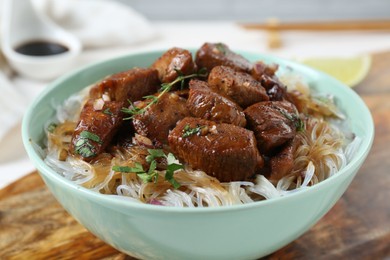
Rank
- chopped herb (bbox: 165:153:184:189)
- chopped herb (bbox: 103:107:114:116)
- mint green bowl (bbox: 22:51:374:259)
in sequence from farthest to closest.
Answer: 1. chopped herb (bbox: 103:107:114:116)
2. chopped herb (bbox: 165:153:184:189)
3. mint green bowl (bbox: 22:51:374:259)

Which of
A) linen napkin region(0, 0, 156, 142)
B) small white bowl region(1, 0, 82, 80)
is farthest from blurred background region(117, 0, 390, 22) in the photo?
small white bowl region(1, 0, 82, 80)

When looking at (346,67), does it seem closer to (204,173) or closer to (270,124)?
(270,124)

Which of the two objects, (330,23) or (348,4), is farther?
(348,4)

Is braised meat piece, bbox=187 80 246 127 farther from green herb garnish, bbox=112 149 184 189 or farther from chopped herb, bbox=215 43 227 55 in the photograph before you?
chopped herb, bbox=215 43 227 55

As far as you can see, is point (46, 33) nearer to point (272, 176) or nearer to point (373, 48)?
point (373, 48)

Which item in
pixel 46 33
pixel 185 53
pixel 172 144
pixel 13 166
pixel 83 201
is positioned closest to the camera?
pixel 83 201

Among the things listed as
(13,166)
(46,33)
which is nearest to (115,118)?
(13,166)
